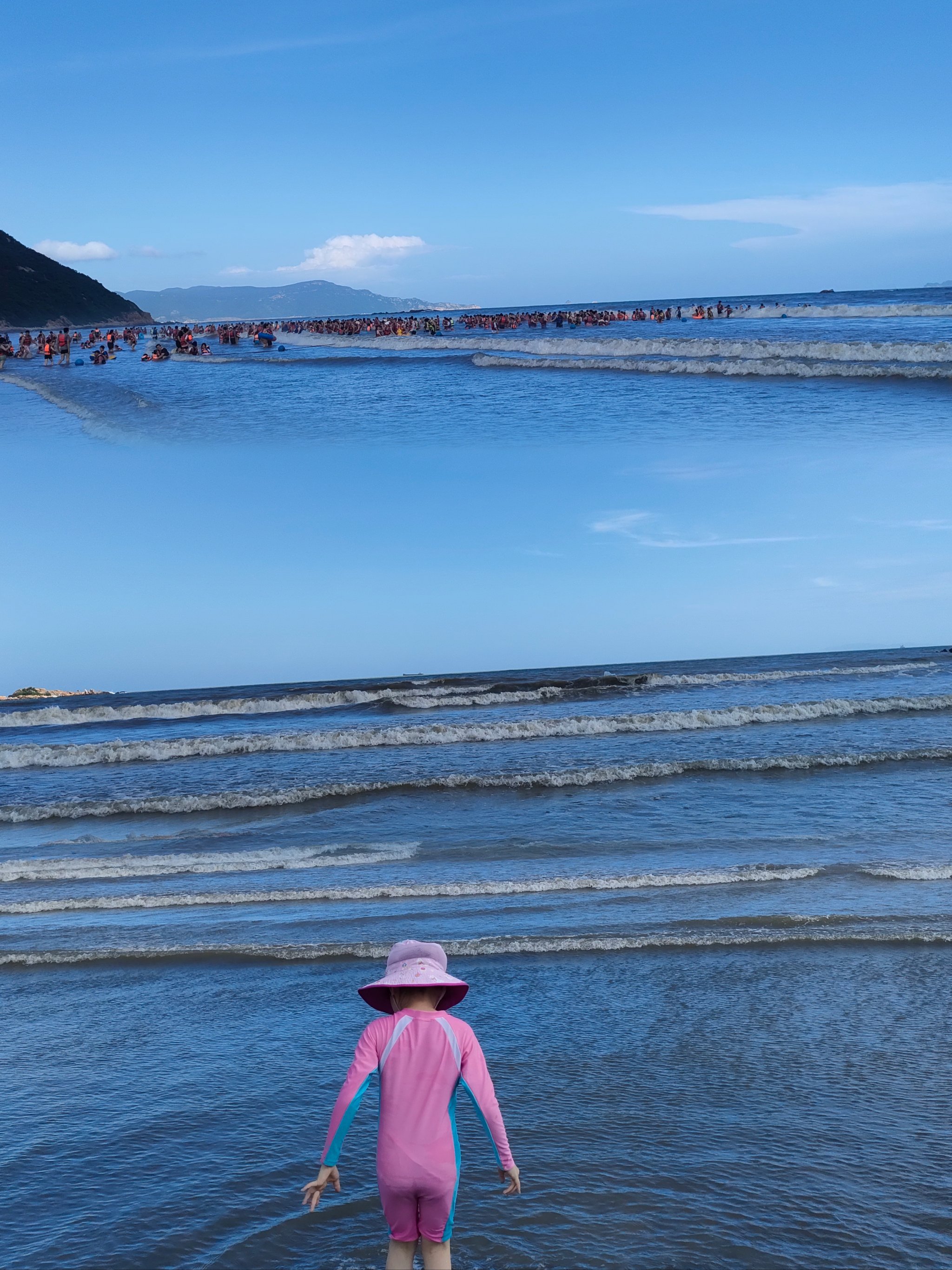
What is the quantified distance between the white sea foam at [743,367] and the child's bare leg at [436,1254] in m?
27.0

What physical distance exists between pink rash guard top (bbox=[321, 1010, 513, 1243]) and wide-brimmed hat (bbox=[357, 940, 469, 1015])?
10 cm

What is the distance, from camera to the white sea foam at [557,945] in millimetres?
7832

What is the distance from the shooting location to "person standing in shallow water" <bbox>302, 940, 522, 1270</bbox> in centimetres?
371

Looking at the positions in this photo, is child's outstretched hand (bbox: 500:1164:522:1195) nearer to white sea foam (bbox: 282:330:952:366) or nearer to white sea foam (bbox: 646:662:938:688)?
white sea foam (bbox: 646:662:938:688)

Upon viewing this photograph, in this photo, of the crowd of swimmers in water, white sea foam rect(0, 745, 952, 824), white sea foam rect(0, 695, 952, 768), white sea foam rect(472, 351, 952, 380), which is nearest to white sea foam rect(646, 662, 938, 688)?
white sea foam rect(0, 695, 952, 768)

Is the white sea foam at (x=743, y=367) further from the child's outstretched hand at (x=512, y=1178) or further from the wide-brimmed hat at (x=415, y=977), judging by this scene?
the child's outstretched hand at (x=512, y=1178)

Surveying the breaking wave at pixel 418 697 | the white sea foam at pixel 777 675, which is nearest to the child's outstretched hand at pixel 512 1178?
the breaking wave at pixel 418 697

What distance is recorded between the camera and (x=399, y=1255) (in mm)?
3764

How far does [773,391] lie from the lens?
84.7ft

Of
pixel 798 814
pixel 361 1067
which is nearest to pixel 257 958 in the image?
pixel 361 1067

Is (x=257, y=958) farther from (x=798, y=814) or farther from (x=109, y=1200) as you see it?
(x=798, y=814)

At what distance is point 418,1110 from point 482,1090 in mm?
240

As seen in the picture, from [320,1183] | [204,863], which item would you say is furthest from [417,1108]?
[204,863]

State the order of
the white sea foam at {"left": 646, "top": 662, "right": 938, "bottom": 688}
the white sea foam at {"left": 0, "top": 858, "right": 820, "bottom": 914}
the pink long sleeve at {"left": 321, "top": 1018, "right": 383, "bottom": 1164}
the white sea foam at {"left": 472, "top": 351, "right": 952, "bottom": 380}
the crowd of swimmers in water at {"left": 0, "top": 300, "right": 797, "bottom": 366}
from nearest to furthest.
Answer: the pink long sleeve at {"left": 321, "top": 1018, "right": 383, "bottom": 1164} → the white sea foam at {"left": 0, "top": 858, "right": 820, "bottom": 914} → the white sea foam at {"left": 472, "top": 351, "right": 952, "bottom": 380} → the white sea foam at {"left": 646, "top": 662, "right": 938, "bottom": 688} → the crowd of swimmers in water at {"left": 0, "top": 300, "right": 797, "bottom": 366}
